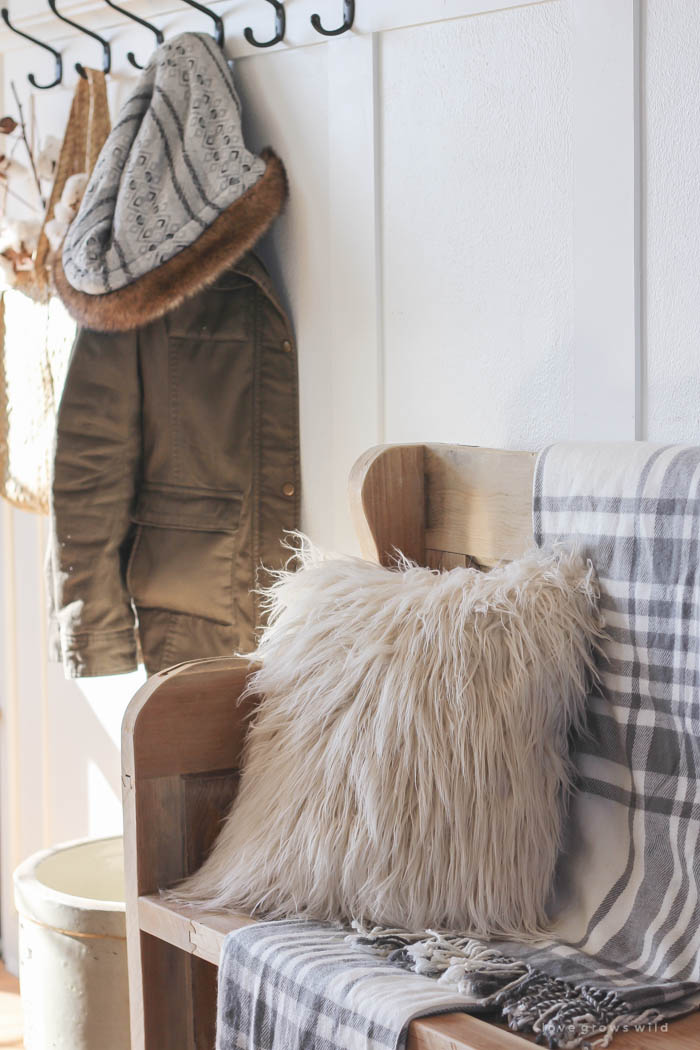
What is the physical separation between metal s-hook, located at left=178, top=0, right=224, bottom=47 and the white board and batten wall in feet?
0.05

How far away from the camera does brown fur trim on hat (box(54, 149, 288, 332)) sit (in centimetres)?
163

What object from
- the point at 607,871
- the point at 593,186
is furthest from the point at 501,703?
the point at 593,186

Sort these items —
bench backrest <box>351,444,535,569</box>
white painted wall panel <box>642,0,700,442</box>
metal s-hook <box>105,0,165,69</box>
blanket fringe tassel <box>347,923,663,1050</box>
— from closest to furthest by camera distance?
blanket fringe tassel <box>347,923,663,1050</box> → white painted wall panel <box>642,0,700,442</box> → bench backrest <box>351,444,535,569</box> → metal s-hook <box>105,0,165,69</box>

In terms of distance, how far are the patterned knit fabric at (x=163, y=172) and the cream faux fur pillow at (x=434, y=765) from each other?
702 mm

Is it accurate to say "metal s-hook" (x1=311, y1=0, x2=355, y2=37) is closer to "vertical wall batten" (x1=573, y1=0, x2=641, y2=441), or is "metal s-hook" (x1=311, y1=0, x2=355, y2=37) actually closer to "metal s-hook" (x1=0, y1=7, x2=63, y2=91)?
"vertical wall batten" (x1=573, y1=0, x2=641, y2=441)

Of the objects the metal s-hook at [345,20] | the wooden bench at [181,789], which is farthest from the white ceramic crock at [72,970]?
the metal s-hook at [345,20]

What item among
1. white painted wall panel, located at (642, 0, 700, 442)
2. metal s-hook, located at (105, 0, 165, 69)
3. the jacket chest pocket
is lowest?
the jacket chest pocket

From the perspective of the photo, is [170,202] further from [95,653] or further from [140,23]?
[95,653]

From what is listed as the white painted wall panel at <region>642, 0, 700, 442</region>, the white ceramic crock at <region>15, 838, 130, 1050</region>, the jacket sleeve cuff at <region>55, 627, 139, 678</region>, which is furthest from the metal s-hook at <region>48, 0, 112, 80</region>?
the white ceramic crock at <region>15, 838, 130, 1050</region>

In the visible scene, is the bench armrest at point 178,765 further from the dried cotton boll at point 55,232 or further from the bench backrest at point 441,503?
the dried cotton boll at point 55,232

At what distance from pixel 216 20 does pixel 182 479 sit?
68 cm

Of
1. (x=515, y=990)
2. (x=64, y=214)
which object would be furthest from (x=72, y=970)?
(x=64, y=214)

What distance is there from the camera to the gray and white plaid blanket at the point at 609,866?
955 mm

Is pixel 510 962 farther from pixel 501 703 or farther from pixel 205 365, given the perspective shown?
pixel 205 365
